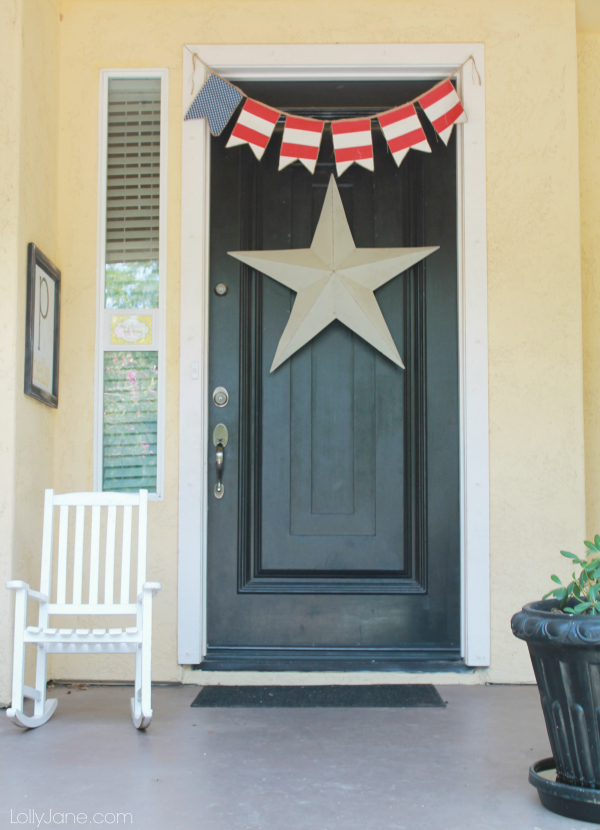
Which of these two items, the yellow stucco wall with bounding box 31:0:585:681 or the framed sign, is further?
the yellow stucco wall with bounding box 31:0:585:681

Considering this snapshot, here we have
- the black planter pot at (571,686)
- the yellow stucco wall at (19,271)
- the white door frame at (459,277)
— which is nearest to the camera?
the black planter pot at (571,686)

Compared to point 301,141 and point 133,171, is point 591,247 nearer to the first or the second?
point 301,141

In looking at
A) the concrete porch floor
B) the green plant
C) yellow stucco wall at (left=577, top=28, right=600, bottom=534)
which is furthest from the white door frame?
the green plant

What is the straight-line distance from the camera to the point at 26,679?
265 cm

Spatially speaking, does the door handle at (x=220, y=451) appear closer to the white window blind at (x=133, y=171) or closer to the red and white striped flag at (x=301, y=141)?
the white window blind at (x=133, y=171)

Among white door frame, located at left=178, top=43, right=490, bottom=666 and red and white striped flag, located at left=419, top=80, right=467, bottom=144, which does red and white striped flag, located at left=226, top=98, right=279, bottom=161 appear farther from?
red and white striped flag, located at left=419, top=80, right=467, bottom=144

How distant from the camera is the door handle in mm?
2992

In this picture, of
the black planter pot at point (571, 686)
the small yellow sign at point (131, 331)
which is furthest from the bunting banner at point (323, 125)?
the black planter pot at point (571, 686)

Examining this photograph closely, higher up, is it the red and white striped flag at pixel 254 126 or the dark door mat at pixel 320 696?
the red and white striped flag at pixel 254 126

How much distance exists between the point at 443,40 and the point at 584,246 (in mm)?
1003

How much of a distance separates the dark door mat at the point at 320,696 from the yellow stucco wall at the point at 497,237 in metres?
0.25

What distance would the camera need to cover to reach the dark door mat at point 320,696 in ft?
8.61

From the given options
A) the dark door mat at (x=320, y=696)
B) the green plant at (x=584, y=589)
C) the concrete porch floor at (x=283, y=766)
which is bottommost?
the dark door mat at (x=320, y=696)

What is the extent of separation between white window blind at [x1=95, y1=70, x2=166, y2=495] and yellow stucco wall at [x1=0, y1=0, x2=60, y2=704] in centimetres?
24
